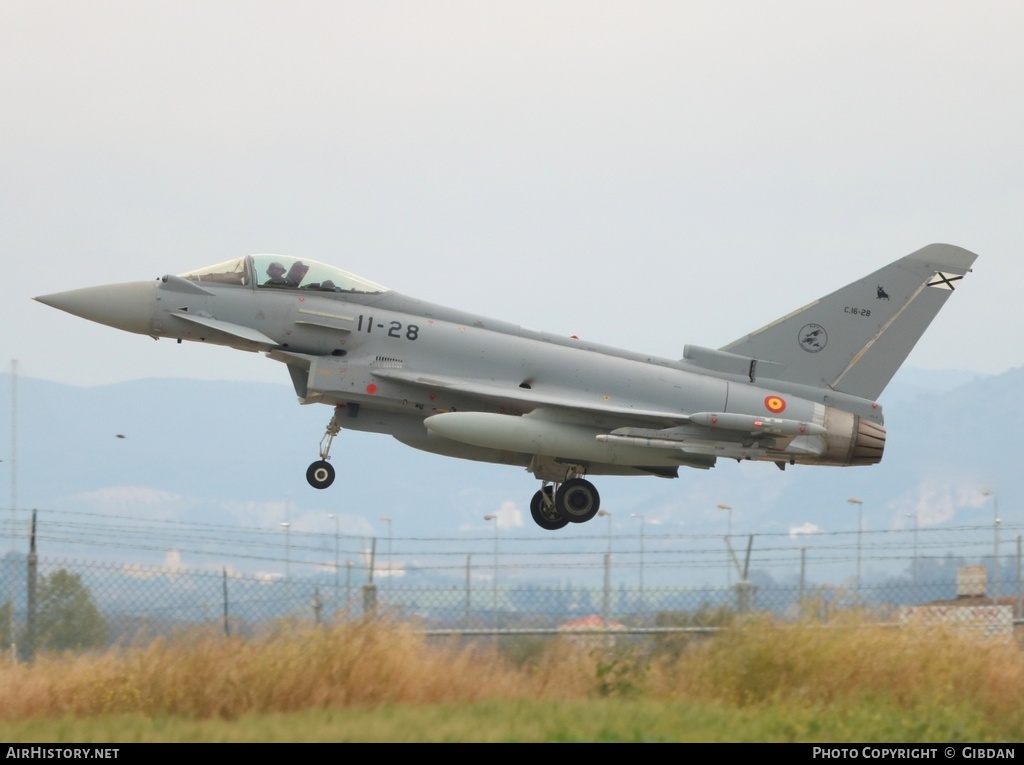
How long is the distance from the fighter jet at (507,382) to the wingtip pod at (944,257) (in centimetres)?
186

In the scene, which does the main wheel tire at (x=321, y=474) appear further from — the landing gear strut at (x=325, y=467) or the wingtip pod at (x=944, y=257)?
the wingtip pod at (x=944, y=257)

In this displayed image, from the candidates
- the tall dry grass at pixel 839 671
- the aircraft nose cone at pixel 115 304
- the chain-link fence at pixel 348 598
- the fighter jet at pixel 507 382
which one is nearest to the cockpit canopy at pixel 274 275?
the fighter jet at pixel 507 382

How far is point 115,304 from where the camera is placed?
61.0 ft

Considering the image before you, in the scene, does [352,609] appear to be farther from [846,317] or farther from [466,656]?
[846,317]

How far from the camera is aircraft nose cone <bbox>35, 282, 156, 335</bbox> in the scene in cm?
1852

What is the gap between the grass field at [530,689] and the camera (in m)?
10.1

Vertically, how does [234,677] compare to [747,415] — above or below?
below

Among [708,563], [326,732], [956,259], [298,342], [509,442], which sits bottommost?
[326,732]

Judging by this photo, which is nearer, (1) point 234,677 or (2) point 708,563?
(1) point 234,677

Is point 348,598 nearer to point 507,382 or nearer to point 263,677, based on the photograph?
point 263,677

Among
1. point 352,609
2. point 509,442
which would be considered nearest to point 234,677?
point 352,609

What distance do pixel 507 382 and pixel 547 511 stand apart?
7.06ft

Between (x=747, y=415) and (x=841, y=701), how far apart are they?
8.13m

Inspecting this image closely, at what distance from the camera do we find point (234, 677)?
36.0 ft
